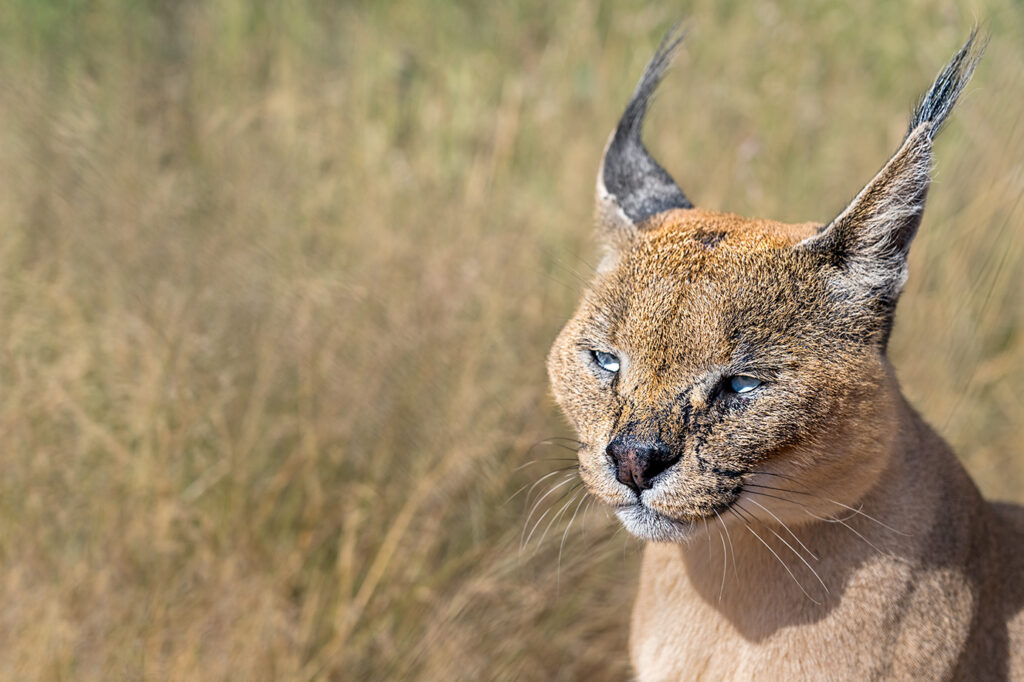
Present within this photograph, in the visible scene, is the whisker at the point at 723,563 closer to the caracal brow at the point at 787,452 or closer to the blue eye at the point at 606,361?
the caracal brow at the point at 787,452

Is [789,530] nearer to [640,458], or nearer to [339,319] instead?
[640,458]

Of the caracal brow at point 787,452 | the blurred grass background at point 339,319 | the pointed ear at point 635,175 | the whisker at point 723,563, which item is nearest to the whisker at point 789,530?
the caracal brow at point 787,452

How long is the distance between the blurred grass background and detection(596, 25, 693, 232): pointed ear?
36.7 inches

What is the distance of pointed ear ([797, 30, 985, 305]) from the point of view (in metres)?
2.78

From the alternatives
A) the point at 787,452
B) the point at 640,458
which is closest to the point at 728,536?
the point at 787,452

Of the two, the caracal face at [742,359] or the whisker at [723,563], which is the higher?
the caracal face at [742,359]

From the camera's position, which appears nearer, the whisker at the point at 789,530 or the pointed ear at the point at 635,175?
the whisker at the point at 789,530

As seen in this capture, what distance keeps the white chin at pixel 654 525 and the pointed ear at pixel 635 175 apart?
96 centimetres

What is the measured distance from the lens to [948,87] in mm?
2809

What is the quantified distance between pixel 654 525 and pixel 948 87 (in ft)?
4.34

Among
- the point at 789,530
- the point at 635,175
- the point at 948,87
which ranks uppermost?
the point at 948,87

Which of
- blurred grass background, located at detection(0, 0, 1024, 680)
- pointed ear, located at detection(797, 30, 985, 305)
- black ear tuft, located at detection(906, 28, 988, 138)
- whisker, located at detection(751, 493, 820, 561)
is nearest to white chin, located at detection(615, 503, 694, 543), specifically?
whisker, located at detection(751, 493, 820, 561)

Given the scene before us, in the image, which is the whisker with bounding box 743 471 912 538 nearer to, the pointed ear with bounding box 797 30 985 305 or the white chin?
the white chin

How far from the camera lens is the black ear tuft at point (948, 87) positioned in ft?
9.10
